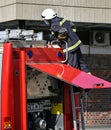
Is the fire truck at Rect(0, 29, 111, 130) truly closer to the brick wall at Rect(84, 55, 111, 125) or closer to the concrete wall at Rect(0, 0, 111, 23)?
the concrete wall at Rect(0, 0, 111, 23)

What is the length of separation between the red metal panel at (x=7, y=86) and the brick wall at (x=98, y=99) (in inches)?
363

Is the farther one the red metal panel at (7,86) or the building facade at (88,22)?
the building facade at (88,22)

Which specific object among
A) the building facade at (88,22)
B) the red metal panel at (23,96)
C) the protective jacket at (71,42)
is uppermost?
the building facade at (88,22)

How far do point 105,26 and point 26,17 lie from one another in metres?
2.98

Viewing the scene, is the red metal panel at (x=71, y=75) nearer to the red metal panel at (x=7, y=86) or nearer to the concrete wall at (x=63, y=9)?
the red metal panel at (x=7, y=86)

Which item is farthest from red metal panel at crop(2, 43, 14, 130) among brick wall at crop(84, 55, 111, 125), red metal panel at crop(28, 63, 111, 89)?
brick wall at crop(84, 55, 111, 125)

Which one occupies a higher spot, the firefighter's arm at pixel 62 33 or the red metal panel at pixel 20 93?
the firefighter's arm at pixel 62 33

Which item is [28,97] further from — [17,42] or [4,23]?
[4,23]

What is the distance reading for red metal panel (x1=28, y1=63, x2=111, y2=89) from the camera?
7.19 meters

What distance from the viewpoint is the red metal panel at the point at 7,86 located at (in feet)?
22.7

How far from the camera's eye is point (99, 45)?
1623 cm

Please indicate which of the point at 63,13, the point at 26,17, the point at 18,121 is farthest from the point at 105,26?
the point at 18,121

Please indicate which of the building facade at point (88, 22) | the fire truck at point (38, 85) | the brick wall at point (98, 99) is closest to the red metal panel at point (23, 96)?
the fire truck at point (38, 85)

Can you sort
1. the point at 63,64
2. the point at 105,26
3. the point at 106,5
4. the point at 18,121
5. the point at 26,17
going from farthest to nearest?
the point at 105,26, the point at 106,5, the point at 26,17, the point at 63,64, the point at 18,121
